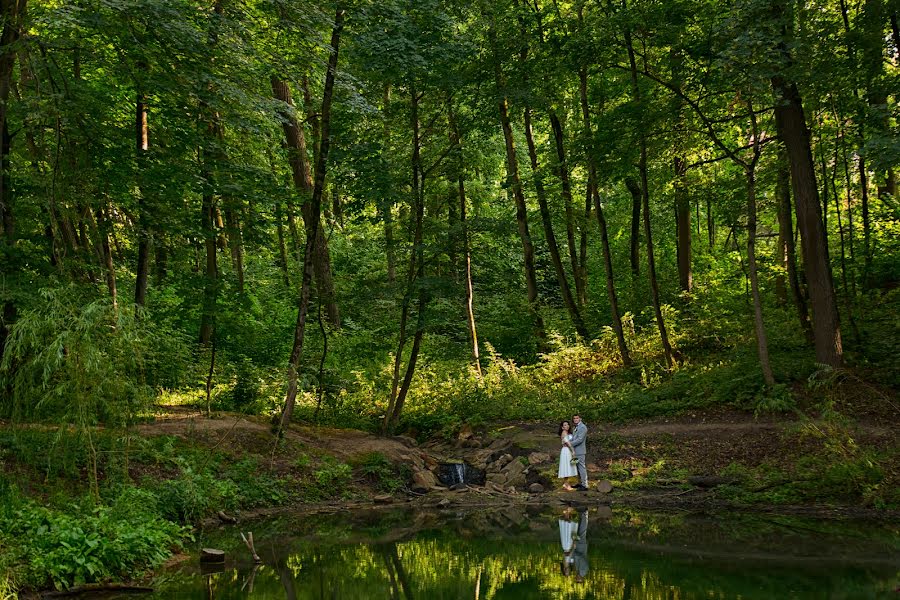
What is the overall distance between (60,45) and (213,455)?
7734mm

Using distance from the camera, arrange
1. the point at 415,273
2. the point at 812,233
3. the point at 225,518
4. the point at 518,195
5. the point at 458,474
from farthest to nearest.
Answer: the point at 518,195
the point at 415,273
the point at 458,474
the point at 812,233
the point at 225,518

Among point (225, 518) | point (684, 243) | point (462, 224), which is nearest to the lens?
point (225, 518)

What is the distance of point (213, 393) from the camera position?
18.6 meters

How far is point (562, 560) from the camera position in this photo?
894cm

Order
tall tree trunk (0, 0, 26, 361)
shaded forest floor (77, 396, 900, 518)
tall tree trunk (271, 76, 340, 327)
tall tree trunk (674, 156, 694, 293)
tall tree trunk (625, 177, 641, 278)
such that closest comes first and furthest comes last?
tall tree trunk (0, 0, 26, 361)
shaded forest floor (77, 396, 900, 518)
tall tree trunk (271, 76, 340, 327)
tall tree trunk (674, 156, 694, 293)
tall tree trunk (625, 177, 641, 278)

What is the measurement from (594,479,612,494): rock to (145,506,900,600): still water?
4.92 feet

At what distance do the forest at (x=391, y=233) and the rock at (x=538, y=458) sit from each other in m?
1.45

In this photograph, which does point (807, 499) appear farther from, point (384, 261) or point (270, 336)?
point (384, 261)

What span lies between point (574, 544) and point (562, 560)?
0.99 m

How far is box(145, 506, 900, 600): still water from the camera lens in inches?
298

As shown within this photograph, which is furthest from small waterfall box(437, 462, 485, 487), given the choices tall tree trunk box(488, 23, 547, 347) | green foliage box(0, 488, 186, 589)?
green foliage box(0, 488, 186, 589)

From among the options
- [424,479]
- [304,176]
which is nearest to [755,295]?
[424,479]

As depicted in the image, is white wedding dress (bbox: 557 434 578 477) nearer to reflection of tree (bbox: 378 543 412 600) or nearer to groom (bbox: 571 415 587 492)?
groom (bbox: 571 415 587 492)

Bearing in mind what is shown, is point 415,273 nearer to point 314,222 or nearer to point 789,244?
point 314,222
